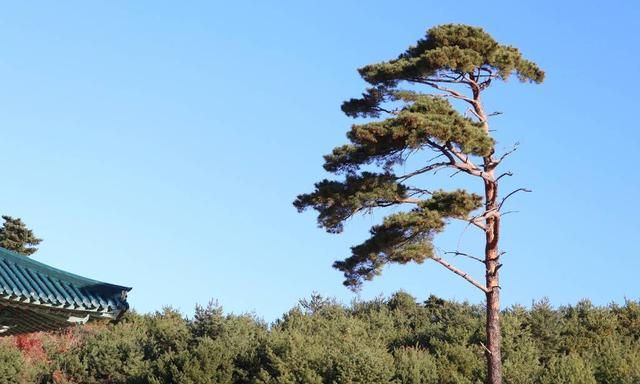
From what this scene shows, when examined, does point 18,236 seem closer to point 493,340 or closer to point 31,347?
point 31,347

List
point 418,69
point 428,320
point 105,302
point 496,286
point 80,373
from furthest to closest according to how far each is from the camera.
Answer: point 428,320
point 80,373
point 418,69
point 496,286
point 105,302

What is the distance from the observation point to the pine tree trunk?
1733cm

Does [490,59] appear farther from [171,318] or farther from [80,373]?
[171,318]

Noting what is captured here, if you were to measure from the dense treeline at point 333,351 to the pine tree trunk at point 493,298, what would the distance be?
35.9ft

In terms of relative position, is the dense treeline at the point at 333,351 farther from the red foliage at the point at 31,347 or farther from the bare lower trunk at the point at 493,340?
the bare lower trunk at the point at 493,340

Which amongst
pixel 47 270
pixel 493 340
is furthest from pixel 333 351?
pixel 47 270

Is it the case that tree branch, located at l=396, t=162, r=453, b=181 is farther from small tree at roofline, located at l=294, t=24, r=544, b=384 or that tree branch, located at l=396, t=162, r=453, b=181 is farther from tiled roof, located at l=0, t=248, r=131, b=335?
tiled roof, located at l=0, t=248, r=131, b=335

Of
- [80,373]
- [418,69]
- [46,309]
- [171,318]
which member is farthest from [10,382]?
[46,309]

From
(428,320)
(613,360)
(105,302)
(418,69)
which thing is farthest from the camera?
(428,320)

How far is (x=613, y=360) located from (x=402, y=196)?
16375 mm

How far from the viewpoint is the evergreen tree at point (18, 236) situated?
5338cm

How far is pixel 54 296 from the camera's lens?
8672 millimetres

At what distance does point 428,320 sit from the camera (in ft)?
157

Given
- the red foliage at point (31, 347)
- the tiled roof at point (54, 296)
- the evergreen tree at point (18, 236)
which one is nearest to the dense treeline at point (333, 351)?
the red foliage at point (31, 347)
